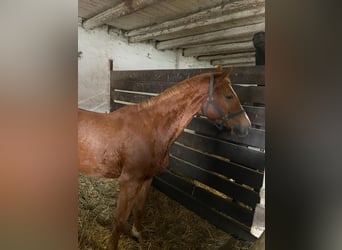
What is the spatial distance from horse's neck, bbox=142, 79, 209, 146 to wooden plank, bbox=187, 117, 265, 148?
326mm

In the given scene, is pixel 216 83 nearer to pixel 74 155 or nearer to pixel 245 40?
pixel 74 155

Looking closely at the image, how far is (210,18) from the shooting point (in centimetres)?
176

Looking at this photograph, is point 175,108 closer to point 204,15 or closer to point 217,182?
point 217,182

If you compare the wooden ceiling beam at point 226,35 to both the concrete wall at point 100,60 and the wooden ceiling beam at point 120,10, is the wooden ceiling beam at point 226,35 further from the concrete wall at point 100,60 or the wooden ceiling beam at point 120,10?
the wooden ceiling beam at point 120,10

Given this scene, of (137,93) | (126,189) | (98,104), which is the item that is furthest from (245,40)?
(126,189)

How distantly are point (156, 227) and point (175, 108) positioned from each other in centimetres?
74

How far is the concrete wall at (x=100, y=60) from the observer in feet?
7.74

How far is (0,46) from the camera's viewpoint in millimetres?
152

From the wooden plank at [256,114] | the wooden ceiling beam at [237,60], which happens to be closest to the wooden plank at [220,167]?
the wooden plank at [256,114]

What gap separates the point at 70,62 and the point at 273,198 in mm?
248

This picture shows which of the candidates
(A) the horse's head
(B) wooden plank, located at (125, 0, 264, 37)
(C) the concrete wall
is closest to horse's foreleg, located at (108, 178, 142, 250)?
(A) the horse's head

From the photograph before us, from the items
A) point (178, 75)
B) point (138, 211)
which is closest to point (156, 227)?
point (138, 211)

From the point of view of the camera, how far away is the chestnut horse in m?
1.18

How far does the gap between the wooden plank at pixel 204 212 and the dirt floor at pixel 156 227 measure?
31mm
